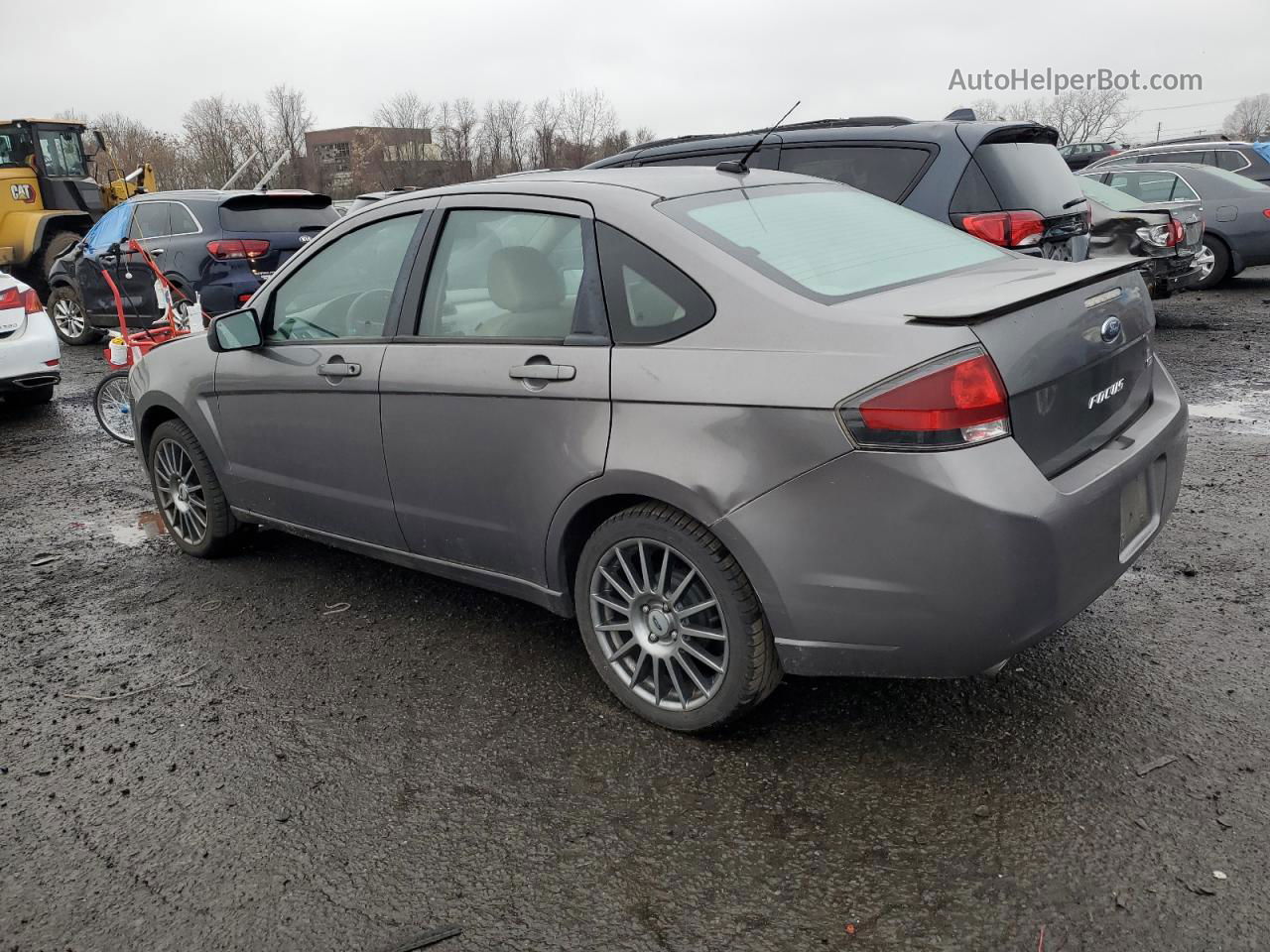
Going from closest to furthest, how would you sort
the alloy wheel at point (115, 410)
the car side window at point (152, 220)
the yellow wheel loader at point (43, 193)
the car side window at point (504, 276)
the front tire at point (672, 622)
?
the front tire at point (672, 622)
the car side window at point (504, 276)
the alloy wheel at point (115, 410)
the car side window at point (152, 220)
the yellow wheel loader at point (43, 193)

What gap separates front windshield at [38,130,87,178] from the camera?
18.3 meters

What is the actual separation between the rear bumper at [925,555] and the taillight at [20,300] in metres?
8.18

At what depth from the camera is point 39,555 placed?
5.33m

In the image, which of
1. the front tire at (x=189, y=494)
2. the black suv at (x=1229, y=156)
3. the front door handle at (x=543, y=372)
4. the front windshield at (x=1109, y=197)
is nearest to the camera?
the front door handle at (x=543, y=372)

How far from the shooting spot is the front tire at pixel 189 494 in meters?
4.85

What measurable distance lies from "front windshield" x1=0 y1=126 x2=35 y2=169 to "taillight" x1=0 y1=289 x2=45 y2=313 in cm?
1125

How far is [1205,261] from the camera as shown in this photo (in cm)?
1188

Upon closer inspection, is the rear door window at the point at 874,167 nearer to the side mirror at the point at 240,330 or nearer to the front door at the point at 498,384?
the front door at the point at 498,384

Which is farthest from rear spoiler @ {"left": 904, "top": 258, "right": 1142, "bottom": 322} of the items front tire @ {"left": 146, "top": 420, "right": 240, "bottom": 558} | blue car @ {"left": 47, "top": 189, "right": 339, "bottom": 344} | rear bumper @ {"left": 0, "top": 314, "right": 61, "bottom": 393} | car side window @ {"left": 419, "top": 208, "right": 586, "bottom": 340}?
blue car @ {"left": 47, "top": 189, "right": 339, "bottom": 344}

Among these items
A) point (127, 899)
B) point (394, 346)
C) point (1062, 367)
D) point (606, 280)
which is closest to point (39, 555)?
point (394, 346)

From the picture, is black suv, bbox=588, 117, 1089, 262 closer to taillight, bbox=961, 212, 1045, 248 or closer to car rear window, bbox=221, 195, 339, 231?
taillight, bbox=961, 212, 1045, 248

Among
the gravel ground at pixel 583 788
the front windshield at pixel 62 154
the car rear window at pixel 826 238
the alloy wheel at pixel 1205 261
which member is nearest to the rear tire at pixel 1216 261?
the alloy wheel at pixel 1205 261

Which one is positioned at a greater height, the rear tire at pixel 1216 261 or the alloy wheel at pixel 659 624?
the alloy wheel at pixel 659 624

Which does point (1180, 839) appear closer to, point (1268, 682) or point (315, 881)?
point (1268, 682)
